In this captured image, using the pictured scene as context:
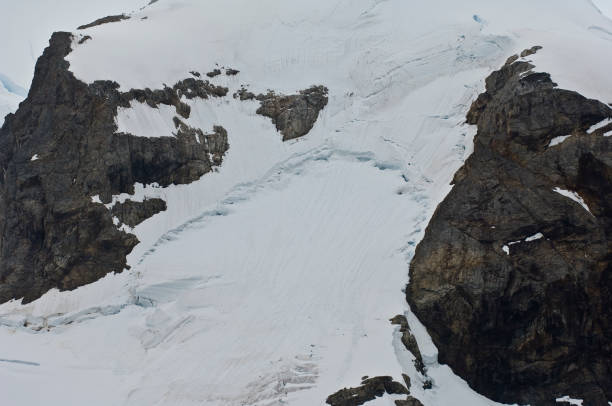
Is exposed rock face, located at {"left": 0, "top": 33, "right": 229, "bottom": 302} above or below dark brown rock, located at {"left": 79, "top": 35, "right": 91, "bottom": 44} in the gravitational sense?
below

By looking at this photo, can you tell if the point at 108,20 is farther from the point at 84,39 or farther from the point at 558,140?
the point at 558,140

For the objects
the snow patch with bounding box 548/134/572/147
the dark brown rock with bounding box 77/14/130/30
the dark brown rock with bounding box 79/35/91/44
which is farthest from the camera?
the dark brown rock with bounding box 77/14/130/30

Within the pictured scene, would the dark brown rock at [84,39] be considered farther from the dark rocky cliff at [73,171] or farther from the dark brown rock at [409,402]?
the dark brown rock at [409,402]

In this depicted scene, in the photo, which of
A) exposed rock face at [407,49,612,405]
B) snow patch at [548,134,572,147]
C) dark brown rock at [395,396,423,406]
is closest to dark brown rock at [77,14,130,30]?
exposed rock face at [407,49,612,405]

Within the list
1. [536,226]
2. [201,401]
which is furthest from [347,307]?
[536,226]

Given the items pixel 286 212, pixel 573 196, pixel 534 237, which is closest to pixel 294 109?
pixel 286 212

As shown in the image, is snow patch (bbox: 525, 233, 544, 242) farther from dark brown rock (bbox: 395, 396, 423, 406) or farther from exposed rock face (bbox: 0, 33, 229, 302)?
exposed rock face (bbox: 0, 33, 229, 302)
